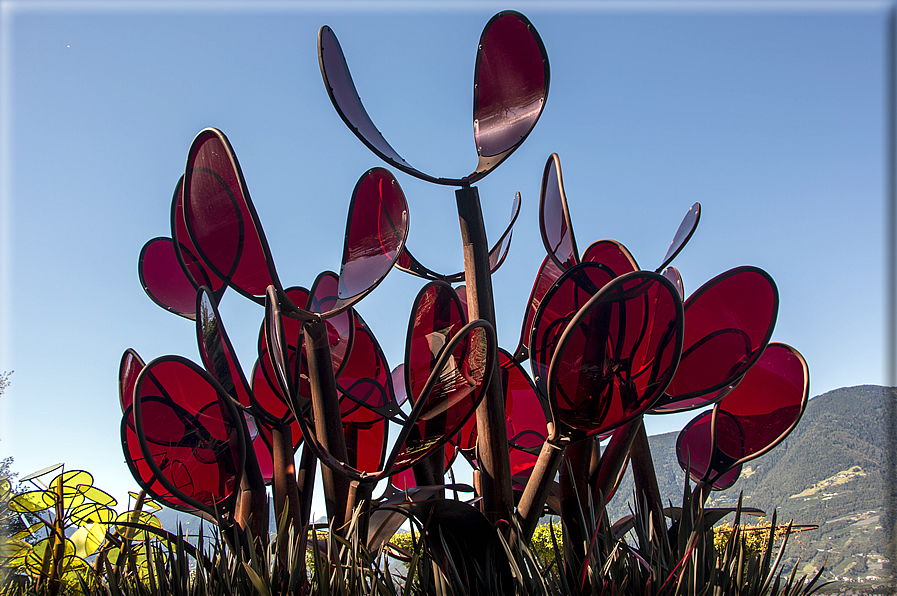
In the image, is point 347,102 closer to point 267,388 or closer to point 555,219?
point 555,219

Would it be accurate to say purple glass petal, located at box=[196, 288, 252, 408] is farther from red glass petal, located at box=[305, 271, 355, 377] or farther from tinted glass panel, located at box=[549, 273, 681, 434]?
tinted glass panel, located at box=[549, 273, 681, 434]

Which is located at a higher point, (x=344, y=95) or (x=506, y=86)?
(x=506, y=86)

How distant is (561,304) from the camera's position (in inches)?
169

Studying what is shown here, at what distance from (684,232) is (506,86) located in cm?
196

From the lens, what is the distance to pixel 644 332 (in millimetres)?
3631

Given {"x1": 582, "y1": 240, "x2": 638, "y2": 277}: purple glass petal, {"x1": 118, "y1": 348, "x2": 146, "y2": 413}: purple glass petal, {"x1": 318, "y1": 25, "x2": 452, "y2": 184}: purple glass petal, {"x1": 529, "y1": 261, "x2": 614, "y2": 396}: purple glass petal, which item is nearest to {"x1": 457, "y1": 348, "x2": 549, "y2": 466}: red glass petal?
{"x1": 582, "y1": 240, "x2": 638, "y2": 277}: purple glass petal

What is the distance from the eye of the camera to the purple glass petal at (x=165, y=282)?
19.5 feet

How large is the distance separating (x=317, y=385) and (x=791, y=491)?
4584 centimetres

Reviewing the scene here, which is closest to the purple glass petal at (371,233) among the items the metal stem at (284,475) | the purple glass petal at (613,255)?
the metal stem at (284,475)

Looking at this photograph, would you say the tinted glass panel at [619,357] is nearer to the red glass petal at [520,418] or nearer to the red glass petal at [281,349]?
the red glass petal at [281,349]

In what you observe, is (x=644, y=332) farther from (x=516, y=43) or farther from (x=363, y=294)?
(x=516, y=43)

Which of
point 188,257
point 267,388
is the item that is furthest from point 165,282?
point 267,388

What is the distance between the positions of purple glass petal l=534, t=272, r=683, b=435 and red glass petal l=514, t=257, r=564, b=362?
5.83 ft

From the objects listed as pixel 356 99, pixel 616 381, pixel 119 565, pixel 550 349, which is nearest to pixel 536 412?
pixel 550 349
